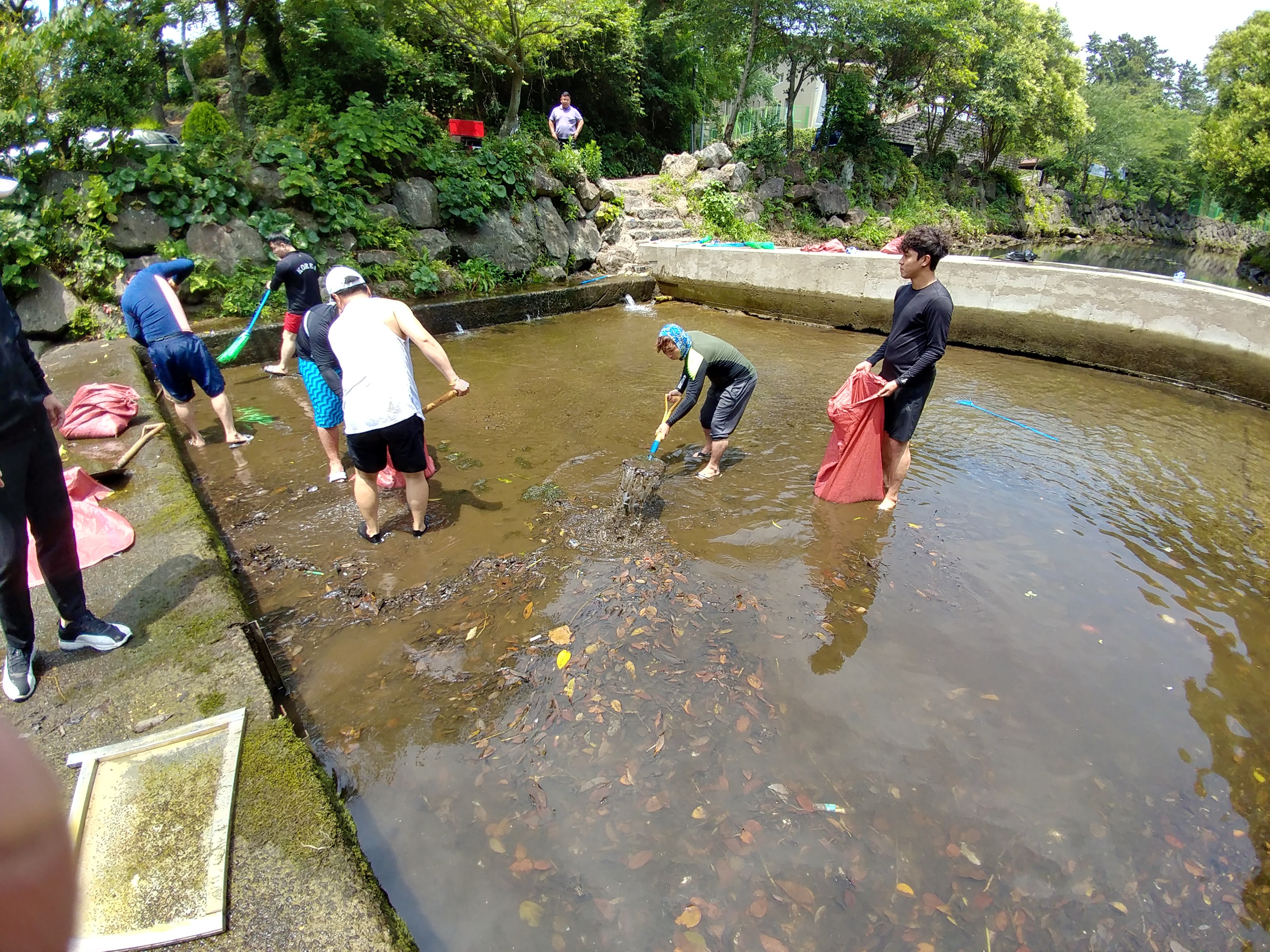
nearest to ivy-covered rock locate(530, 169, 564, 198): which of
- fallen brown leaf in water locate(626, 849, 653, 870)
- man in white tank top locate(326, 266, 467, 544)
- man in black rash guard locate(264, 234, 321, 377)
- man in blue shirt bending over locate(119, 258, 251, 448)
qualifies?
man in black rash guard locate(264, 234, 321, 377)

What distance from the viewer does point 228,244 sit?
29.1ft

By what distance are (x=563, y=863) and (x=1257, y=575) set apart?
16.2ft

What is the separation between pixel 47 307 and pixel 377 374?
6.89 metres

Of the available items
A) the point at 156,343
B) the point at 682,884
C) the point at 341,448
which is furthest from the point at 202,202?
the point at 682,884

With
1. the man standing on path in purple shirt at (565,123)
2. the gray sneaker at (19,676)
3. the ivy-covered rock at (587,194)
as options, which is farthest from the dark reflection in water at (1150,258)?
the gray sneaker at (19,676)

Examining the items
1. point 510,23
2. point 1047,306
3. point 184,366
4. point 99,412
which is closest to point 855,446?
point 184,366

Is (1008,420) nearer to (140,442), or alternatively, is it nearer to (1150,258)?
(140,442)

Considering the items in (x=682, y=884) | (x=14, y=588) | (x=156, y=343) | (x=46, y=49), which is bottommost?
(x=682, y=884)

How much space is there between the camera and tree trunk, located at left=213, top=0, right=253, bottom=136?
9.99 metres

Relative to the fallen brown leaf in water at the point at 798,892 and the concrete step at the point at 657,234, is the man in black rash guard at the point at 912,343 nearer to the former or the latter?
the fallen brown leaf in water at the point at 798,892

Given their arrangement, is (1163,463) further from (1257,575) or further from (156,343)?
(156,343)

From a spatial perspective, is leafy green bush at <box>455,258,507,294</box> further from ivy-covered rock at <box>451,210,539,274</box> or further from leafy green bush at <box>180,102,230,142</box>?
leafy green bush at <box>180,102,230,142</box>

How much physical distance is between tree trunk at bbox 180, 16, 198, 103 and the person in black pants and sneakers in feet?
43.7

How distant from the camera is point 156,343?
5.16 meters
